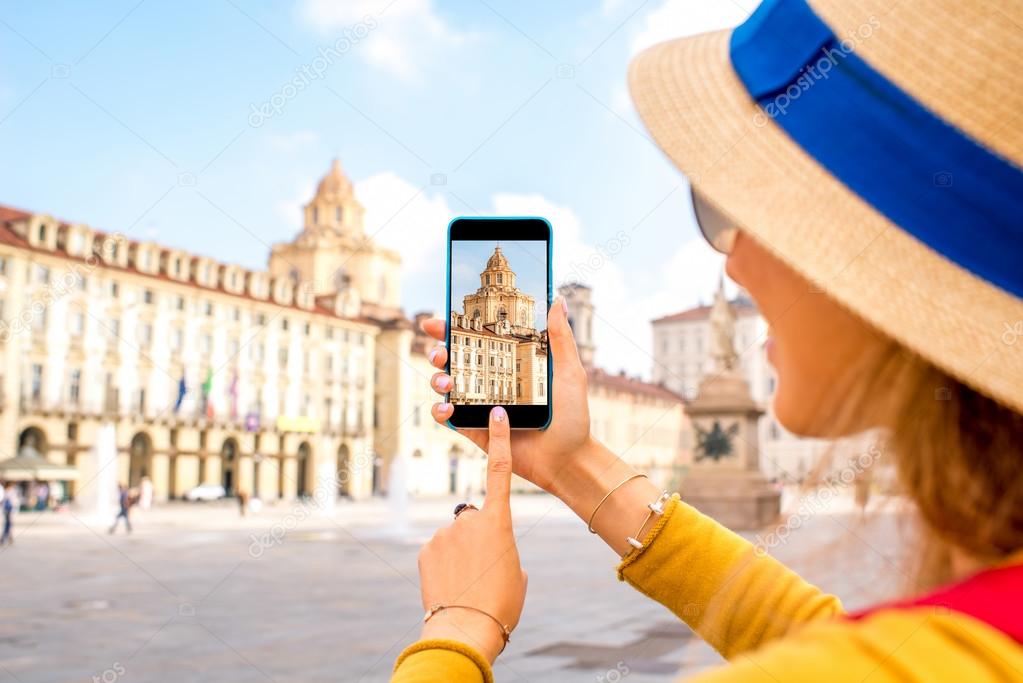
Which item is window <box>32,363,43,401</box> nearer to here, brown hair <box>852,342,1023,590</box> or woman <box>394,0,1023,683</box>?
woman <box>394,0,1023,683</box>

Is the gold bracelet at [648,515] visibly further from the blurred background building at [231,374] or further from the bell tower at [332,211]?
the bell tower at [332,211]

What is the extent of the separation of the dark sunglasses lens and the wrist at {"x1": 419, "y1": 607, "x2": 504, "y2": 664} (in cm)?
59

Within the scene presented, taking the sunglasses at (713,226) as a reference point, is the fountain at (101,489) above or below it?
below

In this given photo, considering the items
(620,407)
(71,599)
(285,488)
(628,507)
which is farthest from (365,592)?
(620,407)

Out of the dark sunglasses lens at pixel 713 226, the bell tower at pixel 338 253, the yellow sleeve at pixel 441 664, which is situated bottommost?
the yellow sleeve at pixel 441 664

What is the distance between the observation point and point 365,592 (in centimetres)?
1285

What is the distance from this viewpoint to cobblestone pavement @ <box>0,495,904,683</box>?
1141mm

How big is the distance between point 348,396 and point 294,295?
29.1 ft

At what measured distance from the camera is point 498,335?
5.62ft

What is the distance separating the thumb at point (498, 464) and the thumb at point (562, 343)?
6.2 inches

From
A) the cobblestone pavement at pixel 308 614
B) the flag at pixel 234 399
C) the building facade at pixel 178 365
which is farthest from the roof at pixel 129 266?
the cobblestone pavement at pixel 308 614

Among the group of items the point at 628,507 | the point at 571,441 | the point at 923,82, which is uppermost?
the point at 923,82

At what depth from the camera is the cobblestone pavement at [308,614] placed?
114 centimetres

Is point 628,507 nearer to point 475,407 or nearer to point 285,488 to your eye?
point 475,407
